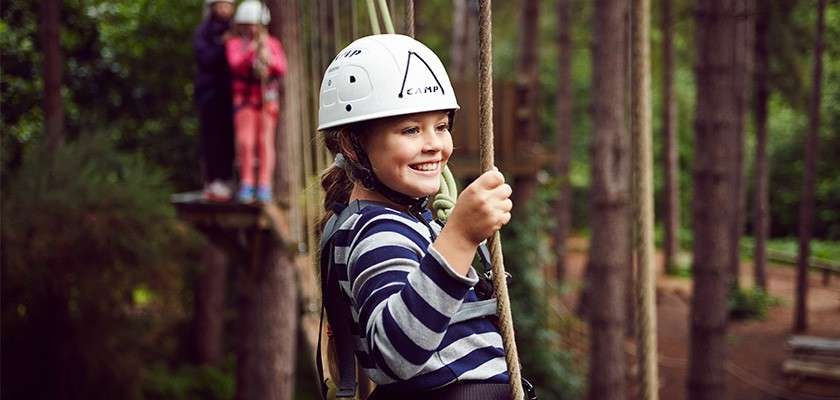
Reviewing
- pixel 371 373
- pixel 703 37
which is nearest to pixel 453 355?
pixel 371 373

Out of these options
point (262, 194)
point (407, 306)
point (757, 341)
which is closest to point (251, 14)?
point (262, 194)

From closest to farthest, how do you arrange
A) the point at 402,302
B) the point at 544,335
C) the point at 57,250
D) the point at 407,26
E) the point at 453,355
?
the point at 402,302 → the point at 453,355 → the point at 407,26 → the point at 57,250 → the point at 544,335

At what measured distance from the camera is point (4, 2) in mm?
10109

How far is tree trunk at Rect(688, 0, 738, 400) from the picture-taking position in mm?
5770

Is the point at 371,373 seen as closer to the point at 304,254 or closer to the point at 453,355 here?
the point at 453,355

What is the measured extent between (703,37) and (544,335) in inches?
185

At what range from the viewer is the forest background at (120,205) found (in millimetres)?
8414

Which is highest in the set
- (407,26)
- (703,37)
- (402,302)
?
(703,37)

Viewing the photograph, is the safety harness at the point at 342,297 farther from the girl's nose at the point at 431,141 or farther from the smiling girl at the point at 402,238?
the girl's nose at the point at 431,141

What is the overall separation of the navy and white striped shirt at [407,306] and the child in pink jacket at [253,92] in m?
3.99

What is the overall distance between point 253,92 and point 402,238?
4.35 metres

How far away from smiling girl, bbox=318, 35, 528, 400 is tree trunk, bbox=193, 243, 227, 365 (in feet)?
34.3

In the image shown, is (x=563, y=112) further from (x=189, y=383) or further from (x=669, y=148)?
(x=189, y=383)

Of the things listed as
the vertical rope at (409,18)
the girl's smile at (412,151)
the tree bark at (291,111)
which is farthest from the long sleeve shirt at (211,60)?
the girl's smile at (412,151)
